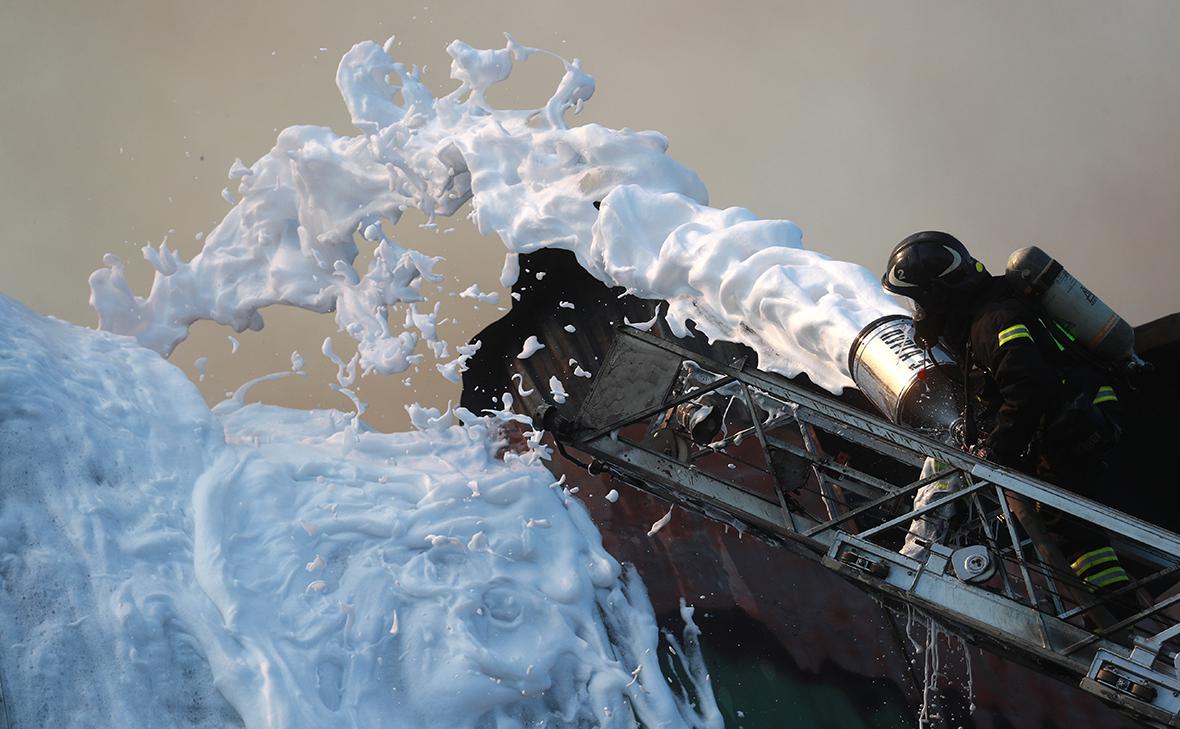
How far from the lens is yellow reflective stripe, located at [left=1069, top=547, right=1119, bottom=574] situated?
16.4 feet

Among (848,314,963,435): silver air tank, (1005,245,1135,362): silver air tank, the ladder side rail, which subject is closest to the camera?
the ladder side rail

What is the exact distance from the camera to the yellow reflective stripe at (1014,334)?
195 inches

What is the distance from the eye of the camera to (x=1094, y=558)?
5.02m

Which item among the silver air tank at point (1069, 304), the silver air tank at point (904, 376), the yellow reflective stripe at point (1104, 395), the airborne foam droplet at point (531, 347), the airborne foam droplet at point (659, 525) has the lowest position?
the airborne foam droplet at point (659, 525)

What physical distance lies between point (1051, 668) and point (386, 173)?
6306 millimetres

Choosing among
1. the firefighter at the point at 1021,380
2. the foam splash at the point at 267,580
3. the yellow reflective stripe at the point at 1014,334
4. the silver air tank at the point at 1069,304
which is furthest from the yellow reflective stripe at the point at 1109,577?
the foam splash at the point at 267,580

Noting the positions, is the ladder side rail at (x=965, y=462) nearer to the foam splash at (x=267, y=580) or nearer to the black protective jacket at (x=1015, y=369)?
the black protective jacket at (x=1015, y=369)

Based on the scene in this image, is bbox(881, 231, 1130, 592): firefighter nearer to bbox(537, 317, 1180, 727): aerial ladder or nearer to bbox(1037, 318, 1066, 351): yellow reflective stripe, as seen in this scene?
bbox(1037, 318, 1066, 351): yellow reflective stripe

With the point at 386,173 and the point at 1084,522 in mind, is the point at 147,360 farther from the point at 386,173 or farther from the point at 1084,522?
the point at 1084,522

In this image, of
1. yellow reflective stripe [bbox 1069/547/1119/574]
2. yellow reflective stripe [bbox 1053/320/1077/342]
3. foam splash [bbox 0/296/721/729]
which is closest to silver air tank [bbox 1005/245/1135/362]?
yellow reflective stripe [bbox 1053/320/1077/342]

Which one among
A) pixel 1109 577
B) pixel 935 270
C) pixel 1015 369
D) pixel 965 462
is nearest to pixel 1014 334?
pixel 1015 369

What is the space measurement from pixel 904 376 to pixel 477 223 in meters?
3.80

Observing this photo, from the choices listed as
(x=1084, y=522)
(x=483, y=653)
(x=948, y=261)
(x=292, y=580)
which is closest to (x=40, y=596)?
(x=292, y=580)

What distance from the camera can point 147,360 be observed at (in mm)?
7184
